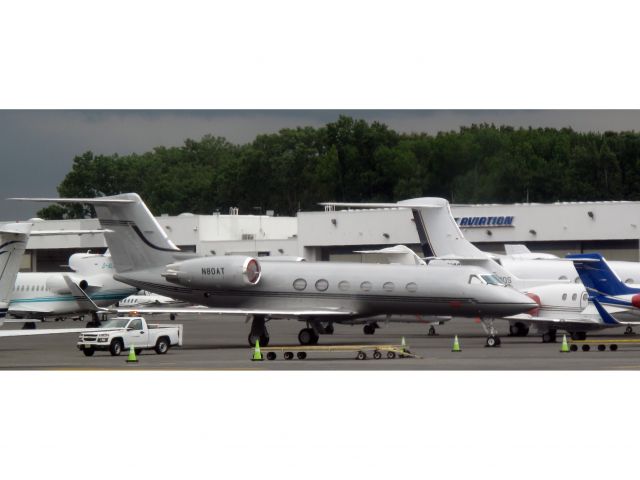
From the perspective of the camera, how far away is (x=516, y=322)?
156 ft

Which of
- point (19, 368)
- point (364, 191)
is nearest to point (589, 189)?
point (364, 191)

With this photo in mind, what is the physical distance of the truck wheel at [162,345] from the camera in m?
39.7

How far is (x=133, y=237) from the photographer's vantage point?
44750 mm

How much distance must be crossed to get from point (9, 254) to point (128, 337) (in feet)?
18.9

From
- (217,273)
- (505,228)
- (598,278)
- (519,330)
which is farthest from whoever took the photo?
(505,228)

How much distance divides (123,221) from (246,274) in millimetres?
5865

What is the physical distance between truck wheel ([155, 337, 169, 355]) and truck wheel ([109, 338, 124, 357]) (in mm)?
1608

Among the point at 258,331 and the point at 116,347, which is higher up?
the point at 258,331

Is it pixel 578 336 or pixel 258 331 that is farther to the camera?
pixel 578 336

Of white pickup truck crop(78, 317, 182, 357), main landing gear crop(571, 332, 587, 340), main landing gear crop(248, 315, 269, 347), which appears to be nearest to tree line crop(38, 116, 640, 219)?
main landing gear crop(571, 332, 587, 340)

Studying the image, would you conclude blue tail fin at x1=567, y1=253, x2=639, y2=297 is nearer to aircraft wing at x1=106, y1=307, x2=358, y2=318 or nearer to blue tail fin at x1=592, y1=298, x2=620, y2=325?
blue tail fin at x1=592, y1=298, x2=620, y2=325

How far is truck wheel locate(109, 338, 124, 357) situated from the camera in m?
38.1

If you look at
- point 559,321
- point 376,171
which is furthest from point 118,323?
point 376,171

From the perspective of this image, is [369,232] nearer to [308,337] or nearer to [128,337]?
[308,337]
